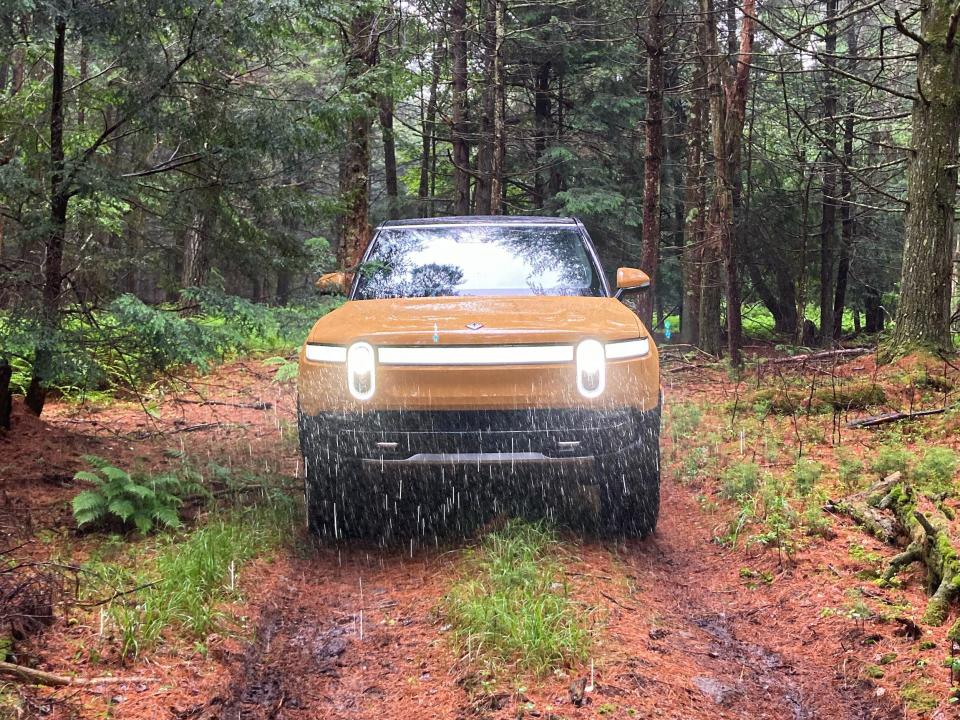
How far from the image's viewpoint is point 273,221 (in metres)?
6.68

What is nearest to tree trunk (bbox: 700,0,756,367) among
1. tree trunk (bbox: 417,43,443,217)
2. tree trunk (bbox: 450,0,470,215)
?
tree trunk (bbox: 450,0,470,215)

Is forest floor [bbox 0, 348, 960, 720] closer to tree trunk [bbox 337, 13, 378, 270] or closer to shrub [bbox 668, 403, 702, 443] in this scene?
shrub [bbox 668, 403, 702, 443]

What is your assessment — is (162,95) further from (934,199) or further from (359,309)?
(934,199)

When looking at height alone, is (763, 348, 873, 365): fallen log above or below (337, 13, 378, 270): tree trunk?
below

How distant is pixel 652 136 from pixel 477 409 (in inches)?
359

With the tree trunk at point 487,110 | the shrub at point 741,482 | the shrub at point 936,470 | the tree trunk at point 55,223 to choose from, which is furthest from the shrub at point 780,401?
the tree trunk at point 487,110

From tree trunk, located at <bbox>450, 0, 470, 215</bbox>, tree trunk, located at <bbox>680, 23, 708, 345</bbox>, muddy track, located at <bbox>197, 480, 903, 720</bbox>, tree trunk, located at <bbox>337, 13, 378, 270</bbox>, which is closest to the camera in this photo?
muddy track, located at <bbox>197, 480, 903, 720</bbox>

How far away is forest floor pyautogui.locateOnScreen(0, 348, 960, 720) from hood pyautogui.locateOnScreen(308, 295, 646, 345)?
4.35 ft

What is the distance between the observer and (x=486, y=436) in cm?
421

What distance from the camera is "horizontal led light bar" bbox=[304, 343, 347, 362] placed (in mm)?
4332

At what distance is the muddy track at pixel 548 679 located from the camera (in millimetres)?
3102

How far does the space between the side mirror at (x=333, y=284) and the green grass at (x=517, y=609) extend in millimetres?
2458

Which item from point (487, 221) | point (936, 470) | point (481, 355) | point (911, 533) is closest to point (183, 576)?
point (481, 355)

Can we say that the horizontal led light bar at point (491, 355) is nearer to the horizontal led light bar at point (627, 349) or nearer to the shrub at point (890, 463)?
the horizontal led light bar at point (627, 349)
